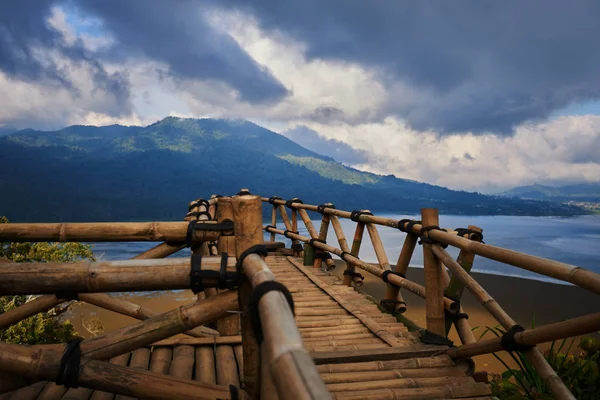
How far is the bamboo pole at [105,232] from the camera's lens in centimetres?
265

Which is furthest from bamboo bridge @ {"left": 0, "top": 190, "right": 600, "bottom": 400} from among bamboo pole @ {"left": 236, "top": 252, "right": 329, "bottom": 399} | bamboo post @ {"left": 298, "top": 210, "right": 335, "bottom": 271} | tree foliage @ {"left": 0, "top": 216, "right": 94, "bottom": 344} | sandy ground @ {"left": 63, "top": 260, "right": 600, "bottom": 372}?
sandy ground @ {"left": 63, "top": 260, "right": 600, "bottom": 372}

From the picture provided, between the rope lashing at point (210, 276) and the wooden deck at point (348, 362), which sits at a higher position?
the rope lashing at point (210, 276)

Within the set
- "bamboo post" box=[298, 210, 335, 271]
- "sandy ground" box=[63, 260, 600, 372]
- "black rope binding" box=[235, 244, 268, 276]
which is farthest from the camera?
"sandy ground" box=[63, 260, 600, 372]

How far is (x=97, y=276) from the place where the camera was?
6.09 feet

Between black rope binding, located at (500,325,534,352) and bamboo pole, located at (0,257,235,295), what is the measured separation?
5.68ft

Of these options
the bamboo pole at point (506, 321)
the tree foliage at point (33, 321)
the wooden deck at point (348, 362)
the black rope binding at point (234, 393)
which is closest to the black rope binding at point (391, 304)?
the wooden deck at point (348, 362)

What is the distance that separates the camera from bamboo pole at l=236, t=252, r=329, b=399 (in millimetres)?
832

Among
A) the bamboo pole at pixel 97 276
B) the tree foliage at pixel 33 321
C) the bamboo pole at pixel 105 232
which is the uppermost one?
the bamboo pole at pixel 105 232

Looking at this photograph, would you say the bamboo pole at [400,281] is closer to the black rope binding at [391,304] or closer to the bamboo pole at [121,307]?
the black rope binding at [391,304]

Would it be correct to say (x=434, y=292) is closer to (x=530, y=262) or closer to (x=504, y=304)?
(x=530, y=262)

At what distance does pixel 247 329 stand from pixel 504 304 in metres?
14.4

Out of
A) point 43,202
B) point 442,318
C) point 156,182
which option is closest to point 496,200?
point 156,182

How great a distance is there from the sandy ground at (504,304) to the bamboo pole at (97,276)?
34.2 feet

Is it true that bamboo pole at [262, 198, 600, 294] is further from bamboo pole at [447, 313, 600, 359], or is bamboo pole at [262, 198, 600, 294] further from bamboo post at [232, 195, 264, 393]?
bamboo post at [232, 195, 264, 393]
